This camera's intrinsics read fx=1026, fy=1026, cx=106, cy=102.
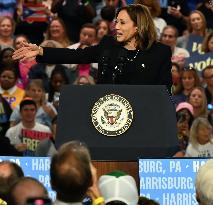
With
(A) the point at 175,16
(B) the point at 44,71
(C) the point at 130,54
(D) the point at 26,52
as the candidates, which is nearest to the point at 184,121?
(B) the point at 44,71

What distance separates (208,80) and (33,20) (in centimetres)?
349

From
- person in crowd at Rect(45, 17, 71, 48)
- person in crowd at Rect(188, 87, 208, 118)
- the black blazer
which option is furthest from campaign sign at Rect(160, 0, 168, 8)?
the black blazer

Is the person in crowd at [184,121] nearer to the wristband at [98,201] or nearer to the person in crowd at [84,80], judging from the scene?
the person in crowd at [84,80]

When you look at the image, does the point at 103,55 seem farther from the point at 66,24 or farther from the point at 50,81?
the point at 66,24

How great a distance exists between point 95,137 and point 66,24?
9.23 m

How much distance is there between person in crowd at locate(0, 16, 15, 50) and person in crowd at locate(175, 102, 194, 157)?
3.30 meters

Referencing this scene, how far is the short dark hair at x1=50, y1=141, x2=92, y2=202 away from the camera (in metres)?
4.27

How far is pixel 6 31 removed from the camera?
14078mm

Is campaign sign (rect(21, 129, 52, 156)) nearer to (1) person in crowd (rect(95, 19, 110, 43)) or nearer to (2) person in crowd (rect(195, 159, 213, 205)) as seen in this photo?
(1) person in crowd (rect(95, 19, 110, 43))

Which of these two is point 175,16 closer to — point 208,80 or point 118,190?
point 208,80

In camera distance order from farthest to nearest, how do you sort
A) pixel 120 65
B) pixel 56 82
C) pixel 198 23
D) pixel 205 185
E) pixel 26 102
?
pixel 198 23
pixel 56 82
pixel 26 102
pixel 120 65
pixel 205 185

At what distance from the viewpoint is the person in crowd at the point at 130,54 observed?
648 centimetres

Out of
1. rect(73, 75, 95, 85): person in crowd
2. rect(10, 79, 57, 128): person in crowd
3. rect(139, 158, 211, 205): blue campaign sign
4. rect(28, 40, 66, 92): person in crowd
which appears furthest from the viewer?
rect(28, 40, 66, 92): person in crowd

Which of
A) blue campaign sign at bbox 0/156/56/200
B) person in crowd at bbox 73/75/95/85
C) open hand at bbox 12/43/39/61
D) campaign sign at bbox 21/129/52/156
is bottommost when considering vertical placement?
campaign sign at bbox 21/129/52/156
